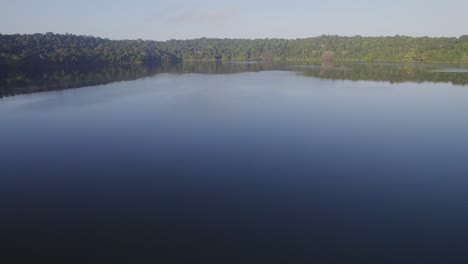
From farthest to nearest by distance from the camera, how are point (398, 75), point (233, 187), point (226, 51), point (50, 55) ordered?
point (226, 51)
point (50, 55)
point (398, 75)
point (233, 187)

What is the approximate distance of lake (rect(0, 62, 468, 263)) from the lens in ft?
19.5

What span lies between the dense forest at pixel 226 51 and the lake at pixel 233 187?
3217cm

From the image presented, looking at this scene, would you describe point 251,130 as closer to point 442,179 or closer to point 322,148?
point 322,148

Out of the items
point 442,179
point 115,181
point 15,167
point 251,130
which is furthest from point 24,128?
point 442,179

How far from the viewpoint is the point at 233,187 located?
8.27 meters

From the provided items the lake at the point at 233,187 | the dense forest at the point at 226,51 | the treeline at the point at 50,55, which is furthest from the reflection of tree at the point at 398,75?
the treeline at the point at 50,55

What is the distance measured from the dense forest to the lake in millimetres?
32170

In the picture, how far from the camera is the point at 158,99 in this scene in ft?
72.1

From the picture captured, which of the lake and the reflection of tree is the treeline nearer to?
the lake

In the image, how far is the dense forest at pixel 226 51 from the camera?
148 feet

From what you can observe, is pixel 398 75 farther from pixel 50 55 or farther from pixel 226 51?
pixel 226 51

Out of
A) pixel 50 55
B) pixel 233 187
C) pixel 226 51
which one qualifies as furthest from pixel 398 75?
pixel 226 51

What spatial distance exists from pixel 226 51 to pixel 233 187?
99.2 m

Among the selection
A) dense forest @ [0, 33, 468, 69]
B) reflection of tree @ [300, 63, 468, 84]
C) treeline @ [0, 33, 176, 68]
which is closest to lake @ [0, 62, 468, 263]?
reflection of tree @ [300, 63, 468, 84]
